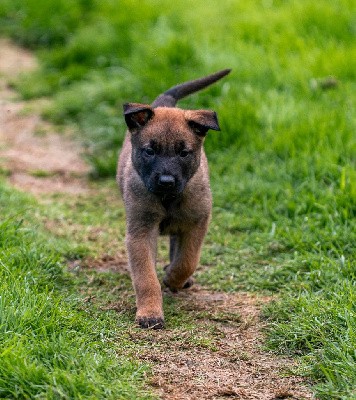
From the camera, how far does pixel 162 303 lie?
16.9 ft

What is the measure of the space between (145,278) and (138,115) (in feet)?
3.38

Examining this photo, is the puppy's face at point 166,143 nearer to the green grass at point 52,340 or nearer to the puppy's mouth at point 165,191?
the puppy's mouth at point 165,191

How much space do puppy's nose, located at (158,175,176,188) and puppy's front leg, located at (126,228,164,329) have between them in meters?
0.41

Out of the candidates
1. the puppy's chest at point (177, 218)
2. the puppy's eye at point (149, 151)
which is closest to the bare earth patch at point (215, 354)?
the puppy's chest at point (177, 218)

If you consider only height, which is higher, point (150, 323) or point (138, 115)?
point (138, 115)

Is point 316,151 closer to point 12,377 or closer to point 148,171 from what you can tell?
point 148,171

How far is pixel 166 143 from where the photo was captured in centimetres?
507

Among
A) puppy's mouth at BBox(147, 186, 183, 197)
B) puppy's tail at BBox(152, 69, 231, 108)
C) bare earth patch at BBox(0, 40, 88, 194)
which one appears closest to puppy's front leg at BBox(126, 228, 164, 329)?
puppy's mouth at BBox(147, 186, 183, 197)

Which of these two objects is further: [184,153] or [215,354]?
[184,153]

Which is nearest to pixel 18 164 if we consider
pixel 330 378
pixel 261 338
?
pixel 261 338

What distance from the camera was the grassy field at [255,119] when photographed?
4.95 metres

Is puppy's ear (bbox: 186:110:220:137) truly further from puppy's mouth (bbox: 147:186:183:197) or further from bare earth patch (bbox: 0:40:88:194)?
bare earth patch (bbox: 0:40:88:194)

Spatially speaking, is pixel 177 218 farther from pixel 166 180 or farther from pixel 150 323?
pixel 150 323

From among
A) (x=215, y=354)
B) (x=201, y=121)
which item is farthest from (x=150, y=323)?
(x=201, y=121)
